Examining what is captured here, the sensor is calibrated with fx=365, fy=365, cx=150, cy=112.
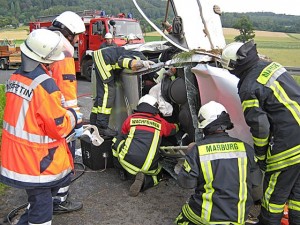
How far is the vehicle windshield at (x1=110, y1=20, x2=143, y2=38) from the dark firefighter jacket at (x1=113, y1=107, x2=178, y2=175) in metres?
9.05

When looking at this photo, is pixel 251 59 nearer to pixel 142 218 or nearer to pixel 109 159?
pixel 142 218

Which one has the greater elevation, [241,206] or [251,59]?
[251,59]

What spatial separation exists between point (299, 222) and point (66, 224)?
2027 millimetres

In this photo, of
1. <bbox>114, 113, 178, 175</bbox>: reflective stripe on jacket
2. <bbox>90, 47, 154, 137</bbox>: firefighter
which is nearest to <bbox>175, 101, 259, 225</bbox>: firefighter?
<bbox>114, 113, 178, 175</bbox>: reflective stripe on jacket

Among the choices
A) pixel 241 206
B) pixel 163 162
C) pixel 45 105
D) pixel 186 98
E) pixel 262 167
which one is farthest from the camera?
pixel 163 162

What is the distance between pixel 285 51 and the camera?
19.4 m

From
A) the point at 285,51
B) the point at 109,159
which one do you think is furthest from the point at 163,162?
the point at 285,51

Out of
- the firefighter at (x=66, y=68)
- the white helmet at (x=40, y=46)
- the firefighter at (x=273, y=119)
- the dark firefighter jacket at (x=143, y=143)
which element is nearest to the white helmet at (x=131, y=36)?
the dark firefighter jacket at (x=143, y=143)

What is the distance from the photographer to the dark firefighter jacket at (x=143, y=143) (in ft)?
13.1

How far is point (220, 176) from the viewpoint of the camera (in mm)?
2789

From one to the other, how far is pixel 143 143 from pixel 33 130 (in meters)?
1.60

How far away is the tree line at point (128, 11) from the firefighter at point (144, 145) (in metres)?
1.19

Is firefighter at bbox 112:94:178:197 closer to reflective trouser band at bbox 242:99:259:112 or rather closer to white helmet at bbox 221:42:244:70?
white helmet at bbox 221:42:244:70

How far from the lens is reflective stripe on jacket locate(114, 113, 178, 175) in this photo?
3979mm
